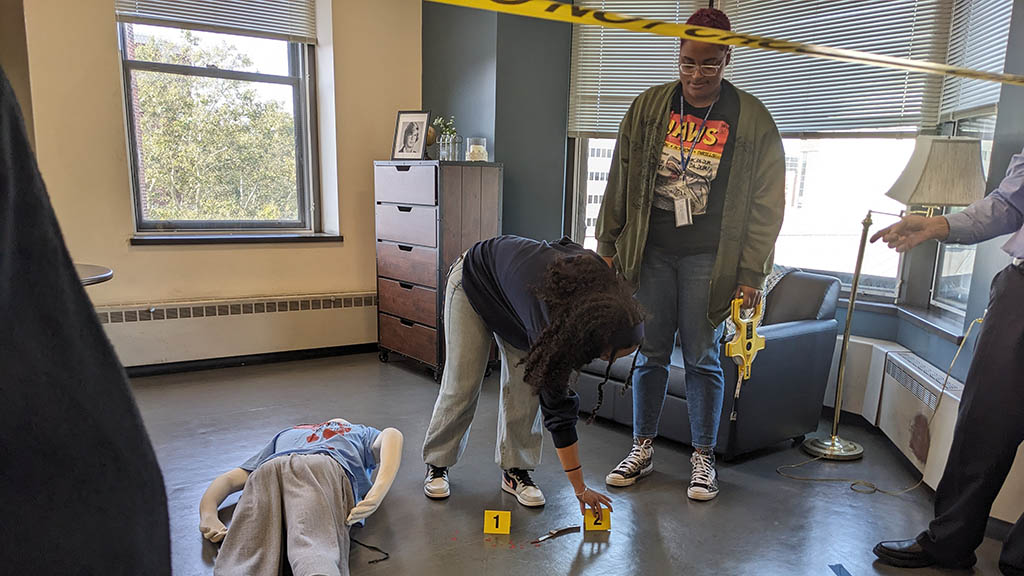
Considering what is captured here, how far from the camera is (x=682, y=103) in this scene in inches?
88.1

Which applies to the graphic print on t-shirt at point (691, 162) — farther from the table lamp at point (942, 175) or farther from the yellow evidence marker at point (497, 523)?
the yellow evidence marker at point (497, 523)

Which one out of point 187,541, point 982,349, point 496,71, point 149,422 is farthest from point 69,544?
point 496,71

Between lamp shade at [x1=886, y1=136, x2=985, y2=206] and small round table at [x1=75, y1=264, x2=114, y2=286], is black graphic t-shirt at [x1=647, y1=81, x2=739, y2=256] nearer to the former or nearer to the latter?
lamp shade at [x1=886, y1=136, x2=985, y2=206]

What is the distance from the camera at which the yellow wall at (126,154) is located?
10.6 feet

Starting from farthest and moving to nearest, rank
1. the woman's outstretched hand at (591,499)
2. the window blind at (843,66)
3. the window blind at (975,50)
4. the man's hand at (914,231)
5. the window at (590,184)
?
1. the window at (590,184)
2. the window blind at (843,66)
3. the window blind at (975,50)
4. the woman's outstretched hand at (591,499)
5. the man's hand at (914,231)

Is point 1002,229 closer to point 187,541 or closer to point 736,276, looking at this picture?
point 736,276

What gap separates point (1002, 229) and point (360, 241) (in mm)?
3327

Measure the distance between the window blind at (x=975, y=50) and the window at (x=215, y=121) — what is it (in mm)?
3462

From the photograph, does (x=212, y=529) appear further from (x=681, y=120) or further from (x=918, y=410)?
(x=918, y=410)

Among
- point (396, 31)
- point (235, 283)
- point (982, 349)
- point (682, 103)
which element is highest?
point (396, 31)

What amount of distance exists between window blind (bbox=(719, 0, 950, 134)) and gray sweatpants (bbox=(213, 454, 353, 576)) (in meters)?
2.86

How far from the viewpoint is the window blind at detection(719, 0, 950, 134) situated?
291cm

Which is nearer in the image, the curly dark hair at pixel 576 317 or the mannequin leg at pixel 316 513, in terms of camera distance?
the curly dark hair at pixel 576 317

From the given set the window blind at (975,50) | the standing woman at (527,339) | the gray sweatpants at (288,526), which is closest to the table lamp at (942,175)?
the window blind at (975,50)
